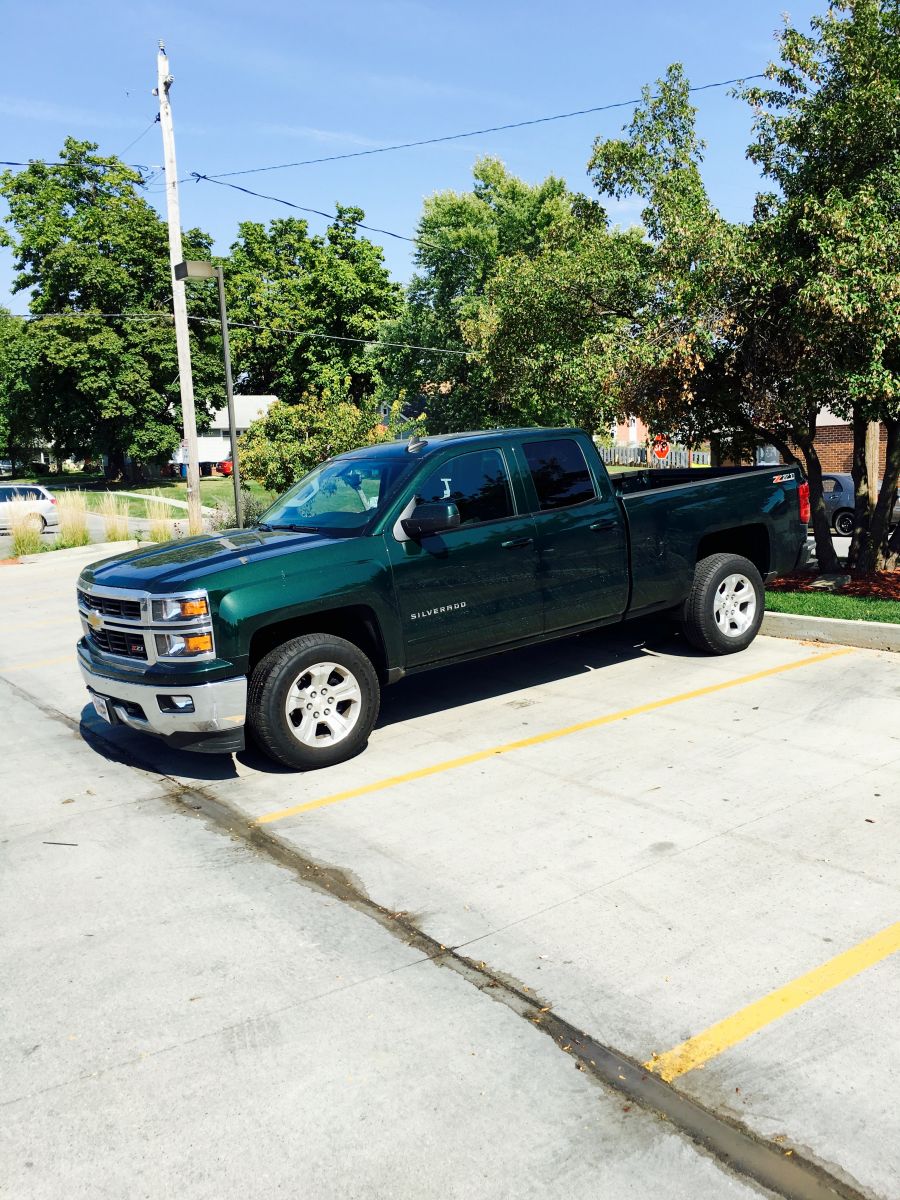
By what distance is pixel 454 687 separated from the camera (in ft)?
26.9

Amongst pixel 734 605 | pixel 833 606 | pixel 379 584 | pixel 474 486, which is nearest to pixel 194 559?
pixel 379 584

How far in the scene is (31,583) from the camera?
56.9 feet

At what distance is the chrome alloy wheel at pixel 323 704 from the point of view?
239 inches

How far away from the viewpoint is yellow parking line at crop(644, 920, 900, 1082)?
3234 mm

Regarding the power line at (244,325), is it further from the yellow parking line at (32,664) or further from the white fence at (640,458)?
the yellow parking line at (32,664)

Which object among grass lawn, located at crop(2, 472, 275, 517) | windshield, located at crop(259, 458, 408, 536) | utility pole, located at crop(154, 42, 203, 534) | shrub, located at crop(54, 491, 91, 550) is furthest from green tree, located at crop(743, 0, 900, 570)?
grass lawn, located at crop(2, 472, 275, 517)

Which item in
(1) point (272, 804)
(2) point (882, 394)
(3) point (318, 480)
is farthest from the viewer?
(2) point (882, 394)

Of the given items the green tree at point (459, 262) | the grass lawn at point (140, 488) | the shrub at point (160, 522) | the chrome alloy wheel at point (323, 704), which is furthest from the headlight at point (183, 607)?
the green tree at point (459, 262)

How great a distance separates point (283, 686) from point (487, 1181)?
140 inches

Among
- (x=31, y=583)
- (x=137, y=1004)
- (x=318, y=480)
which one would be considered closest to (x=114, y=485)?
(x=31, y=583)

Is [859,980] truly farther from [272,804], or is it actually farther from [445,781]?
[272,804]

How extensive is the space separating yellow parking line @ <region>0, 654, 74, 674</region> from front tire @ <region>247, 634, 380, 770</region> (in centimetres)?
500

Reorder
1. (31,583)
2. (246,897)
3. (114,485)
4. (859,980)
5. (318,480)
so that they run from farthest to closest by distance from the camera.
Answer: (114,485) → (31,583) → (318,480) → (246,897) → (859,980)

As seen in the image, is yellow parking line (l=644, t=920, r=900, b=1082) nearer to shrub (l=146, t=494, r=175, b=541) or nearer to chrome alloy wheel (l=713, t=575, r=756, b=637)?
chrome alloy wheel (l=713, t=575, r=756, b=637)
